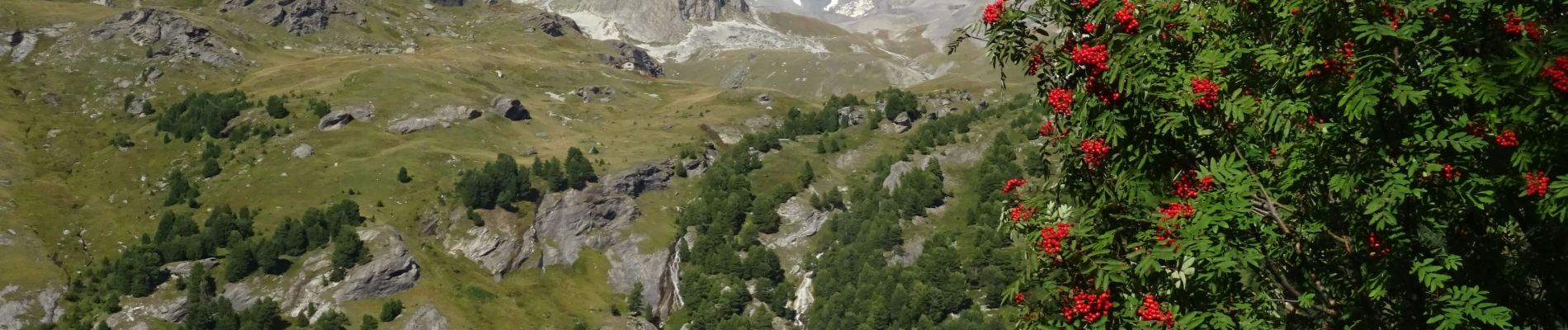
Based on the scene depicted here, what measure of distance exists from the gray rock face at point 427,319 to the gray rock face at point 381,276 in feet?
31.0

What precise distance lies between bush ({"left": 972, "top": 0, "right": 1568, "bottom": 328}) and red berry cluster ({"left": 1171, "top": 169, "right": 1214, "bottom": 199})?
2 centimetres

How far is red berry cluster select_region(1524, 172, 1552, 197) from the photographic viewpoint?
12.7m

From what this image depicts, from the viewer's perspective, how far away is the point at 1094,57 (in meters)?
15.0

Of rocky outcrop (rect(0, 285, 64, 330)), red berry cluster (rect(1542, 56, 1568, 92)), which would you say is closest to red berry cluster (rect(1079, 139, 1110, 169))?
red berry cluster (rect(1542, 56, 1568, 92))

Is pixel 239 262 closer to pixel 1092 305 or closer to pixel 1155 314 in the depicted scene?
pixel 1092 305

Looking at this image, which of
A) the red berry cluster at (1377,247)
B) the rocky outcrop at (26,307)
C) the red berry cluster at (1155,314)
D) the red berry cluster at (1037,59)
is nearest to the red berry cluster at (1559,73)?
the red berry cluster at (1377,247)

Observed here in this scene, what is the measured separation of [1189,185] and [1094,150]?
1.43 meters

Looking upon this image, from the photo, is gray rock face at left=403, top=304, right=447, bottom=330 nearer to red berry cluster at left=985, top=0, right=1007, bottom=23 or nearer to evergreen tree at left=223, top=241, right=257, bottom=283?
evergreen tree at left=223, top=241, right=257, bottom=283

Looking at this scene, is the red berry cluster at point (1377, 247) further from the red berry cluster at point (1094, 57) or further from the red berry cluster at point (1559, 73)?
the red berry cluster at point (1094, 57)

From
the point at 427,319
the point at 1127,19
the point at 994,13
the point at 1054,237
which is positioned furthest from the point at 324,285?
the point at 1127,19

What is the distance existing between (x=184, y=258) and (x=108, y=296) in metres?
16.9

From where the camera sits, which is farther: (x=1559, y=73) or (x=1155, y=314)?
(x=1155, y=314)

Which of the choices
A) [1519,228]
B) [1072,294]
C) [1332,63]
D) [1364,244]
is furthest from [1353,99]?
[1072,294]

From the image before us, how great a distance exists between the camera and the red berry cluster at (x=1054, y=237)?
15484 mm
